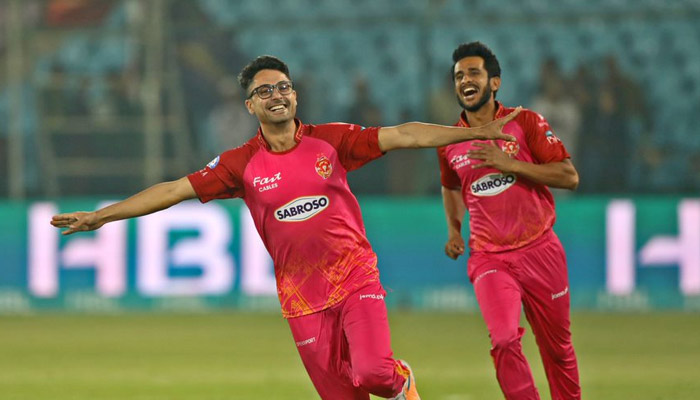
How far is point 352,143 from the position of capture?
635cm

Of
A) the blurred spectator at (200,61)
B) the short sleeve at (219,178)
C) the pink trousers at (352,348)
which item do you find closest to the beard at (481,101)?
the pink trousers at (352,348)

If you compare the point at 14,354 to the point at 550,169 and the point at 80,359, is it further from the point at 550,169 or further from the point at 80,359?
the point at 550,169

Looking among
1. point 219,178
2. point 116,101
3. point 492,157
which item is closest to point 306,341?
point 219,178

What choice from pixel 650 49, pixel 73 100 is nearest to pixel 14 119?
pixel 73 100

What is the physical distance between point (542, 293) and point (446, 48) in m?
9.82

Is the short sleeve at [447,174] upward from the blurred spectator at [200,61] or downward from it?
downward

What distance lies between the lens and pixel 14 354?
37.6 ft

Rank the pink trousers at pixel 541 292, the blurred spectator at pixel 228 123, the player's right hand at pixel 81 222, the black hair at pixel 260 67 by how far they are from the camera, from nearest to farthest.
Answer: the player's right hand at pixel 81 222 < the black hair at pixel 260 67 < the pink trousers at pixel 541 292 < the blurred spectator at pixel 228 123

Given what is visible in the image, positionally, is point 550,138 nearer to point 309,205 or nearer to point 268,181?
point 309,205

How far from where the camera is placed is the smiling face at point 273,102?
246 inches

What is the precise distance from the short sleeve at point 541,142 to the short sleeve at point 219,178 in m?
1.69

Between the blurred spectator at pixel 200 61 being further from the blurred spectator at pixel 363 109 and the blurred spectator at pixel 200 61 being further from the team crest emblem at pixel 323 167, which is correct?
the team crest emblem at pixel 323 167

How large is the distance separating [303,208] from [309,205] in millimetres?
35

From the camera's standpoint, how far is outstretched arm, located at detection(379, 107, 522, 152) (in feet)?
20.0
